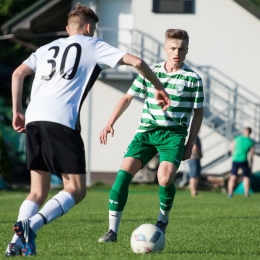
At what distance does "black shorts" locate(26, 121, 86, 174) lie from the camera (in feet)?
24.3

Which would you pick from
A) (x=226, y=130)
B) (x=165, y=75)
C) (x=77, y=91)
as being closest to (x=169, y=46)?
(x=165, y=75)

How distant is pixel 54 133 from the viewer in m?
7.45

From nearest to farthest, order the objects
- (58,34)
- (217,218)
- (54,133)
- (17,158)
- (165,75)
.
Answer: (54,133) < (165,75) < (217,218) < (58,34) < (17,158)

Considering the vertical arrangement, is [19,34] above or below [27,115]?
below

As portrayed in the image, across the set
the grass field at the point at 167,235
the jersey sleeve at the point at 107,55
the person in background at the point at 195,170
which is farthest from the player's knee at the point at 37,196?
the person in background at the point at 195,170

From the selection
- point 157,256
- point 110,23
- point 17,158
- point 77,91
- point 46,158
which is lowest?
point 17,158

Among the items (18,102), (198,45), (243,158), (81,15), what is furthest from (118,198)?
(198,45)

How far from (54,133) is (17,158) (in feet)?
88.6

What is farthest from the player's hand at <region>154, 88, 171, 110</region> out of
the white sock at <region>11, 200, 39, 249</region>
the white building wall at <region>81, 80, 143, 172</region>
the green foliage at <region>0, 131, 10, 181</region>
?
the white building wall at <region>81, 80, 143, 172</region>

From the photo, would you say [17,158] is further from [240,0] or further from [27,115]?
[27,115]

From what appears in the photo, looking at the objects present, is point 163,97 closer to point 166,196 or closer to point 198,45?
point 166,196

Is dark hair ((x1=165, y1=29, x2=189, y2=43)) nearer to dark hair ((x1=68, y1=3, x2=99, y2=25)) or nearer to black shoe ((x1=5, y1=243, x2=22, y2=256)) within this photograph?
dark hair ((x1=68, y1=3, x2=99, y2=25))

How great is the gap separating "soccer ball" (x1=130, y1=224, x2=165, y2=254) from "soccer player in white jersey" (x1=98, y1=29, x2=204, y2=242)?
0.84m

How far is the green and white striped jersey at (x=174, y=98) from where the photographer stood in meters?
9.20
